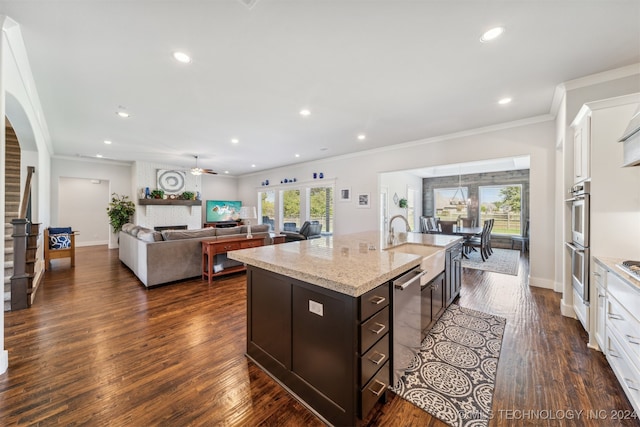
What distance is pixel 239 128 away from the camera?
447 cm

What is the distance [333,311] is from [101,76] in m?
3.53

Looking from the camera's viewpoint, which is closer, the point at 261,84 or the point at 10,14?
the point at 10,14

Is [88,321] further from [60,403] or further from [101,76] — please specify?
[101,76]

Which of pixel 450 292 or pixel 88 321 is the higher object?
pixel 450 292

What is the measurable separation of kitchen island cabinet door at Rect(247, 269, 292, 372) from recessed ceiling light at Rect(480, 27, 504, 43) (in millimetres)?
2606

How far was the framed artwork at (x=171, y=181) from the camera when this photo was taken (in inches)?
312

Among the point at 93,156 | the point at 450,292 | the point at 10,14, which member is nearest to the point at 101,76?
the point at 10,14

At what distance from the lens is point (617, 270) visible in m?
1.79

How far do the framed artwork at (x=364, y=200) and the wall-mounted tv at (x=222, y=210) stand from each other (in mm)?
5590

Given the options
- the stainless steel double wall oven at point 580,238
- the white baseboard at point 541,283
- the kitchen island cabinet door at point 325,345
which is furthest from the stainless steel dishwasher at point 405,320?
the white baseboard at point 541,283

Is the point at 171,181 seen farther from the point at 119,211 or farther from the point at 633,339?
the point at 633,339

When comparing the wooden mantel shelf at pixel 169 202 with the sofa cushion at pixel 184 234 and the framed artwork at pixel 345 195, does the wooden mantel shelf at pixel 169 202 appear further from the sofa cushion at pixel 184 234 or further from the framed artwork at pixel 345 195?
the framed artwork at pixel 345 195

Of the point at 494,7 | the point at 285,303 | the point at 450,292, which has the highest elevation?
the point at 494,7

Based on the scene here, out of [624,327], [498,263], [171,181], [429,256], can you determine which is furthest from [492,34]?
[171,181]
